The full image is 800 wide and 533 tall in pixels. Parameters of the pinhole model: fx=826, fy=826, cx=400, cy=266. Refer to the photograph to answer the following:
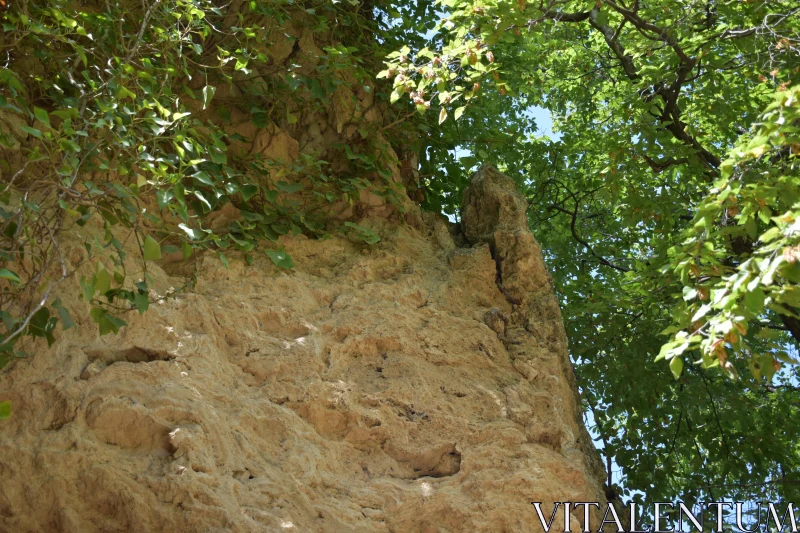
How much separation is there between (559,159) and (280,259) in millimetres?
4820

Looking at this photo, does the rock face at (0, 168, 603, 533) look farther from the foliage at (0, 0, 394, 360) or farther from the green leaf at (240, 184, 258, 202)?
the green leaf at (240, 184, 258, 202)

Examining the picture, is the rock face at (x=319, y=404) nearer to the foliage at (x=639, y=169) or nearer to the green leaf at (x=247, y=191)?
the green leaf at (x=247, y=191)

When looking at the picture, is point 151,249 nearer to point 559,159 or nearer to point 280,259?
point 280,259

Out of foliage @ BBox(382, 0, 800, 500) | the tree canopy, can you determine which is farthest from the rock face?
foliage @ BBox(382, 0, 800, 500)

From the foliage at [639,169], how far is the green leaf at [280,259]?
3.55 ft

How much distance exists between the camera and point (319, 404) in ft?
12.6

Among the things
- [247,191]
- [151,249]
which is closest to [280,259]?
[247,191]

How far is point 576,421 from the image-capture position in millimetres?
4406

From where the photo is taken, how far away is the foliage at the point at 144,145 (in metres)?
3.23

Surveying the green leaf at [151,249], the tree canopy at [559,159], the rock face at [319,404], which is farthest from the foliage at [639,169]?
the green leaf at [151,249]

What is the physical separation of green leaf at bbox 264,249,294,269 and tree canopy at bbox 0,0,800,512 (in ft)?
0.04

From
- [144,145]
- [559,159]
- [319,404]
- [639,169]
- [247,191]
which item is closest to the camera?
[144,145]

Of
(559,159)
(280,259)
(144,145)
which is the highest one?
(559,159)

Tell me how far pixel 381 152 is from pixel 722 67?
259 centimetres
